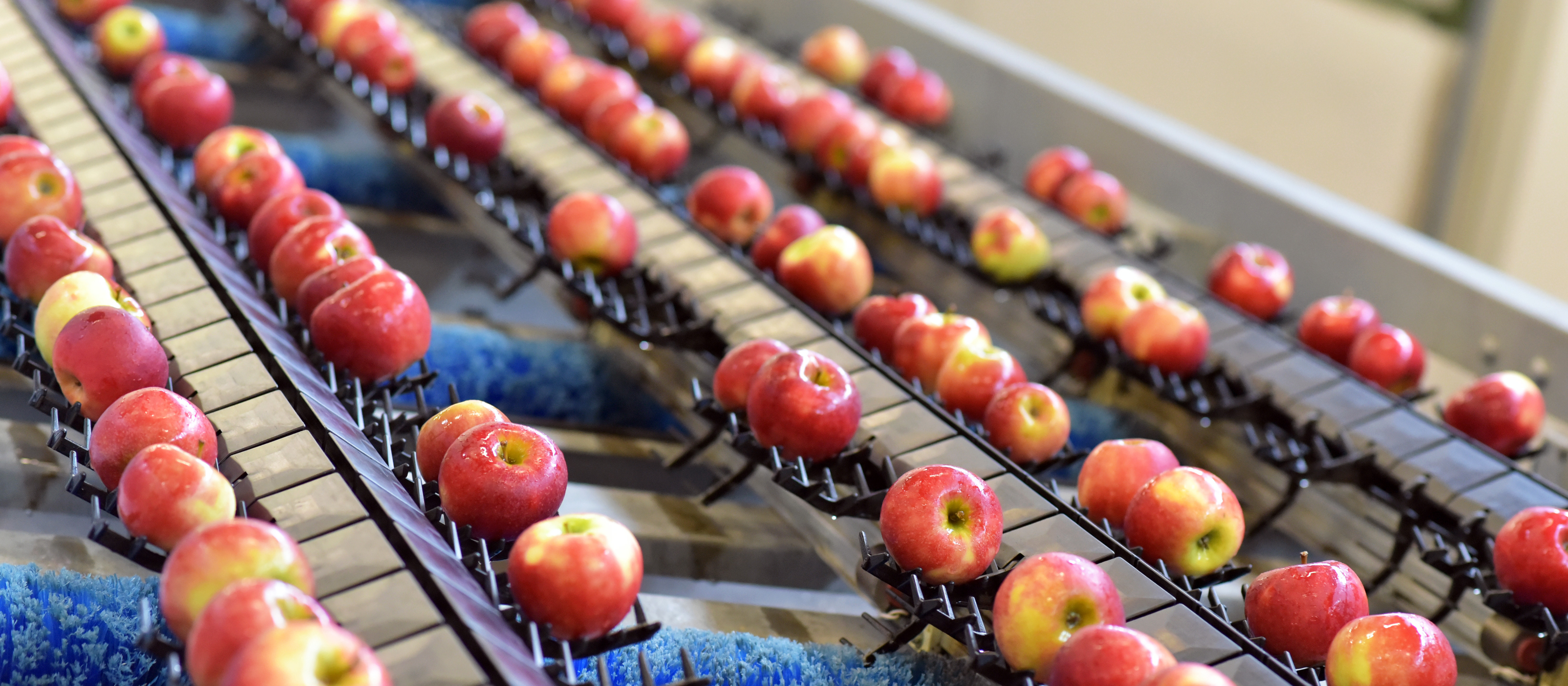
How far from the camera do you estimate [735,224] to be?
2.31 meters

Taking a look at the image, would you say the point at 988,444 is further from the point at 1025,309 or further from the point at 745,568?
the point at 1025,309

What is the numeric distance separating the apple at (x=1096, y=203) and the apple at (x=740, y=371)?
101 cm

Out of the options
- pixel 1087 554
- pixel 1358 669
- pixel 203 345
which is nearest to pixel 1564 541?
pixel 1358 669

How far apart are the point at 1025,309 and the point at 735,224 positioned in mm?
539

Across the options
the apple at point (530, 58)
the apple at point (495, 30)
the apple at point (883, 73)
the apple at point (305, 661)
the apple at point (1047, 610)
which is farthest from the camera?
the apple at point (883, 73)

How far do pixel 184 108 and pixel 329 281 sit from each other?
2.73ft

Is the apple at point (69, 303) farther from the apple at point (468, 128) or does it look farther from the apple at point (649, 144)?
the apple at point (649, 144)

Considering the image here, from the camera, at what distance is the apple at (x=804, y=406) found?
1.59 m

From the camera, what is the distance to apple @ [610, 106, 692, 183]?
2.52 m

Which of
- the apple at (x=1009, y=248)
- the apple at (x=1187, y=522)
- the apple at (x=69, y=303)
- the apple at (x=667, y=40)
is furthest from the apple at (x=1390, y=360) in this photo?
the apple at (x=69, y=303)

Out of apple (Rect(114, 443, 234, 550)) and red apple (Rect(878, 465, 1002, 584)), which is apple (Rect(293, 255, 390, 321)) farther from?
red apple (Rect(878, 465, 1002, 584))

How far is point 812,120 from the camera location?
2678mm

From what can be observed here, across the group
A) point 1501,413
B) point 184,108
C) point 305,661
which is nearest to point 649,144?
point 184,108

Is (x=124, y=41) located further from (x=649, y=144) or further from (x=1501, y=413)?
(x=1501, y=413)
